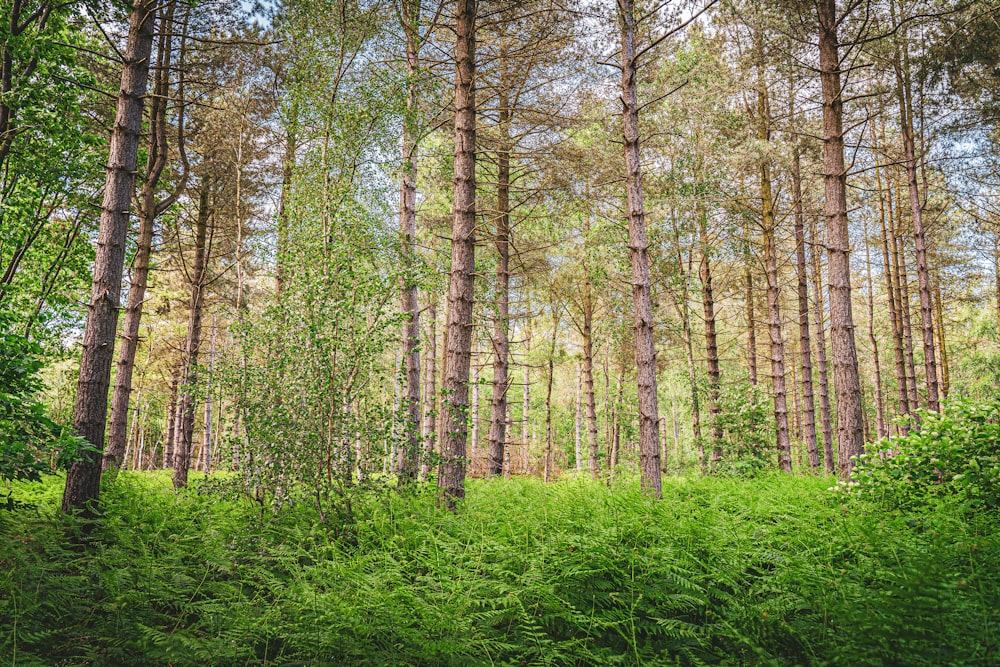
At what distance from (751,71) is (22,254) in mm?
18024

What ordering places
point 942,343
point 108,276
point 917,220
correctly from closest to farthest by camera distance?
point 108,276 < point 917,220 < point 942,343

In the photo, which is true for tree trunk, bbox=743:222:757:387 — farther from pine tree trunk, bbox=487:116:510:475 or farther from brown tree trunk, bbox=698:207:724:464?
pine tree trunk, bbox=487:116:510:475

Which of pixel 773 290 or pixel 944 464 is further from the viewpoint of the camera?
pixel 773 290

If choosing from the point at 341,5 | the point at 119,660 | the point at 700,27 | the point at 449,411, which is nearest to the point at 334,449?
the point at 449,411

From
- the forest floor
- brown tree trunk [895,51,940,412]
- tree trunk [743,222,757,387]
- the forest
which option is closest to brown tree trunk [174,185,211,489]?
the forest

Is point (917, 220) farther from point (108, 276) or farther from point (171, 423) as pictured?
point (171, 423)

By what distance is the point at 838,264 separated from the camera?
8.32 m

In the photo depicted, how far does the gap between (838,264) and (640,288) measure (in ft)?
11.7

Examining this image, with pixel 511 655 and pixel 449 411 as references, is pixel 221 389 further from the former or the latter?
pixel 511 655

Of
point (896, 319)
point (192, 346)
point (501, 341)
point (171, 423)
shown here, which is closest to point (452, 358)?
point (501, 341)

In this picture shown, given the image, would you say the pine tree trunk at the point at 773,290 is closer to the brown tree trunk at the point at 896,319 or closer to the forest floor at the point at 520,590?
the brown tree trunk at the point at 896,319

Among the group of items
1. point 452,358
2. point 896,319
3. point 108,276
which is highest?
point 896,319

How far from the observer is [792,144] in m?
13.0

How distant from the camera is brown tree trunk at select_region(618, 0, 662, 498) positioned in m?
7.24
